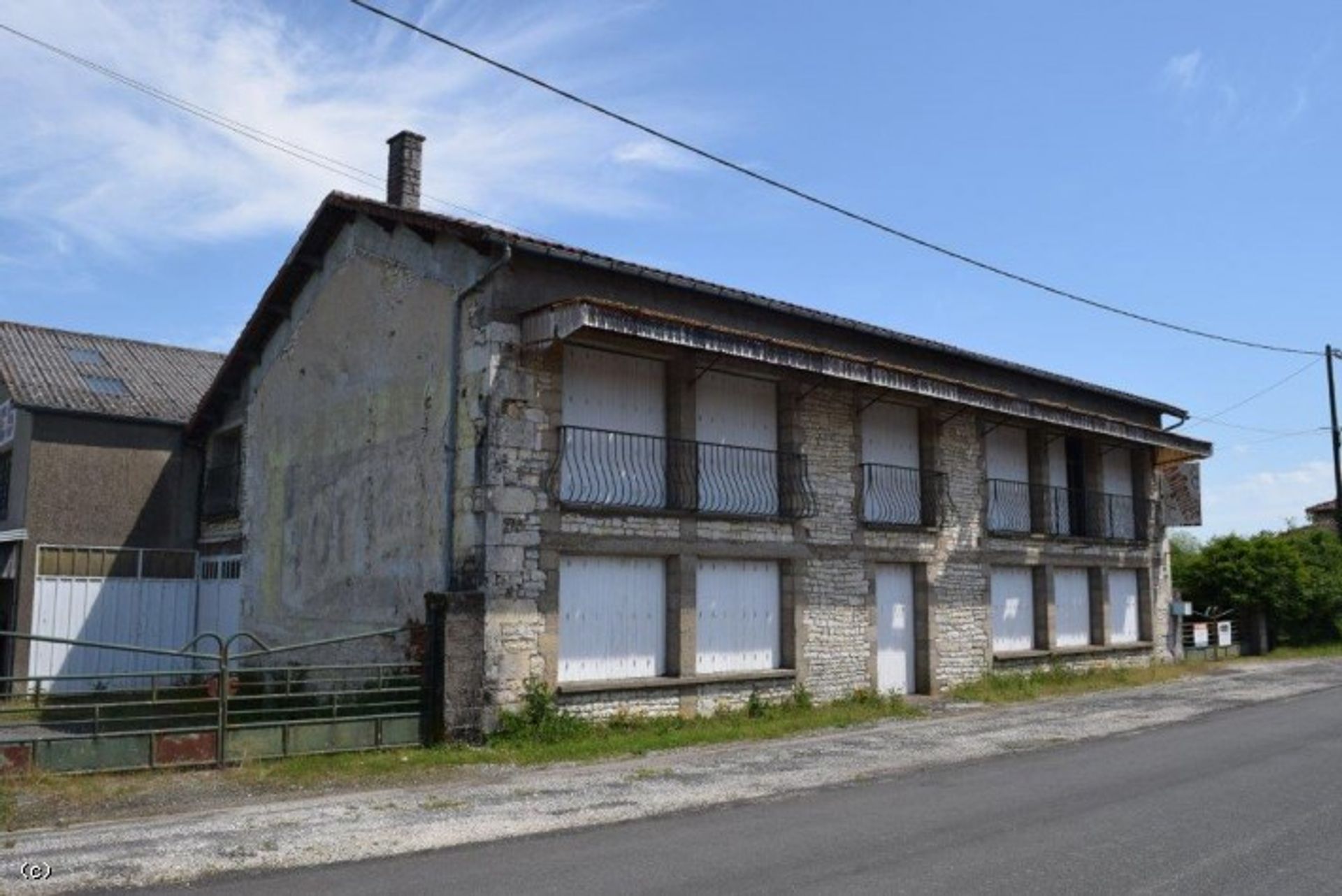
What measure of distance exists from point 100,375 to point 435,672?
12553 mm

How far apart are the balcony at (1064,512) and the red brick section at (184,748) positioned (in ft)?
43.5

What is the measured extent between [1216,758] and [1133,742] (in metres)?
1.66

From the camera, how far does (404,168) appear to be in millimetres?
16484

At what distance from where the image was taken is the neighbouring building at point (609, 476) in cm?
1280

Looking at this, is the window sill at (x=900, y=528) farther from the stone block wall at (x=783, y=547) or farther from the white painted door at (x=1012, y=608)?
the white painted door at (x=1012, y=608)

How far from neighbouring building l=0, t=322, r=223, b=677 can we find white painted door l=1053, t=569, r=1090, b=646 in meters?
15.7

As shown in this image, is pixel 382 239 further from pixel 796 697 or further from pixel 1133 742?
pixel 1133 742

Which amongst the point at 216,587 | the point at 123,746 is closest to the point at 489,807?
the point at 123,746

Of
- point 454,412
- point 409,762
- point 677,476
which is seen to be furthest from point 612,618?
point 409,762

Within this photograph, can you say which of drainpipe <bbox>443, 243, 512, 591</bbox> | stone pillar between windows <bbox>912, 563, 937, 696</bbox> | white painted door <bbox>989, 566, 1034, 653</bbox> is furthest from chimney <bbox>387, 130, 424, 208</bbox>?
white painted door <bbox>989, 566, 1034, 653</bbox>

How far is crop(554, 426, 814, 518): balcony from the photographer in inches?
531

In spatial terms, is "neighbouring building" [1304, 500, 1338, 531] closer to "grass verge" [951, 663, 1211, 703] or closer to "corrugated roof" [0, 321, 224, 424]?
"grass verge" [951, 663, 1211, 703]

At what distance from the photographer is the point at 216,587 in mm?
18875

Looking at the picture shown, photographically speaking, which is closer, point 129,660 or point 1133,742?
point 1133,742
